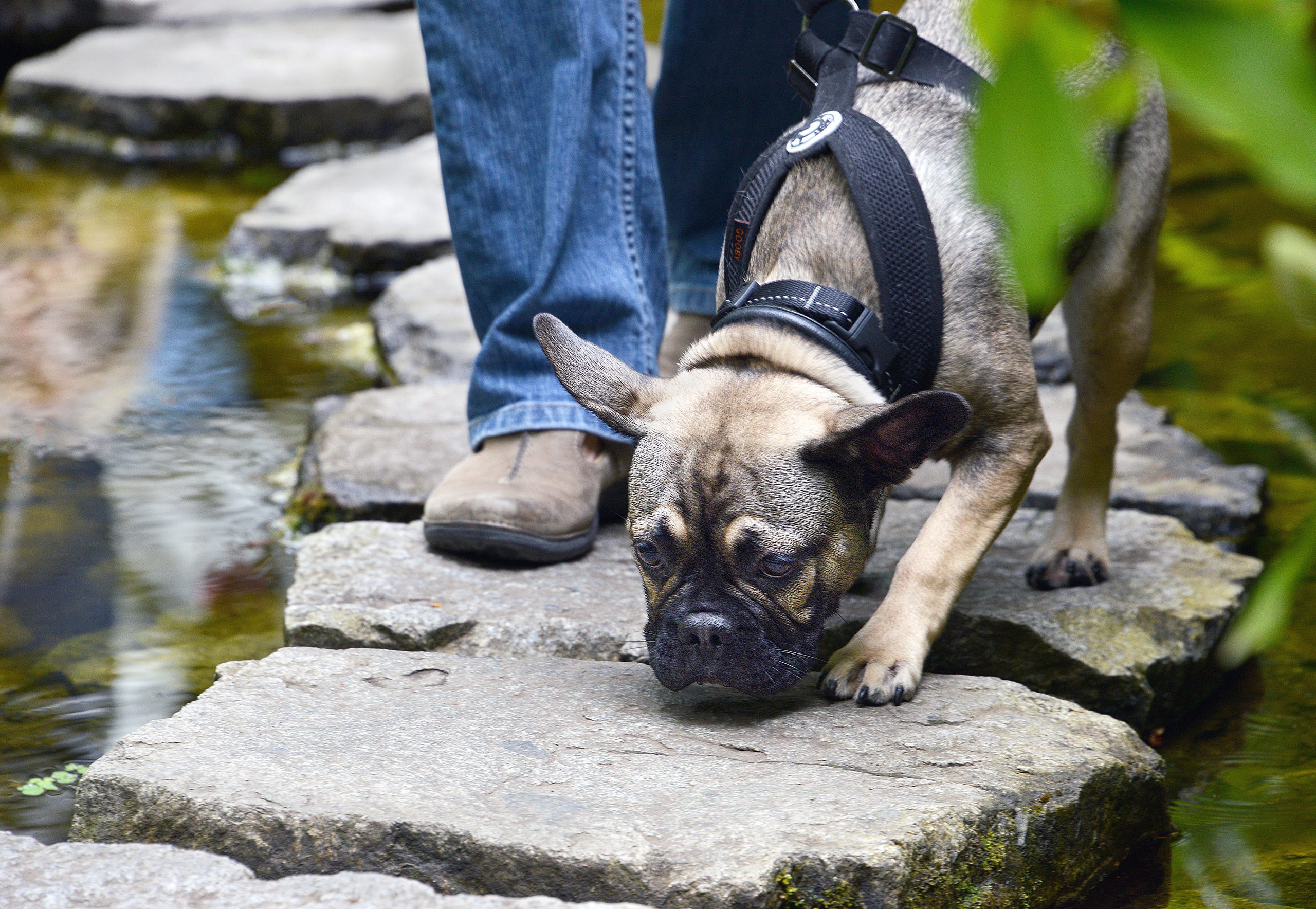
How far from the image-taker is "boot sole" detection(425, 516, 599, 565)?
9.87 feet

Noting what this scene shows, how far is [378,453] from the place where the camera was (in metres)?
3.82

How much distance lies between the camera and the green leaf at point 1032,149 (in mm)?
512

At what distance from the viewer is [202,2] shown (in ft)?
32.6

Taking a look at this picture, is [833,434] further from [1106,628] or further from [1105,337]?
[1105,337]

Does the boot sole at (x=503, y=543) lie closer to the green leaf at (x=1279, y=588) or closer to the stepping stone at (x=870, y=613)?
the stepping stone at (x=870, y=613)

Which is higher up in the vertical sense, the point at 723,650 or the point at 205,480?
the point at 723,650

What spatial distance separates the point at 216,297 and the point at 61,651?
2.98 metres

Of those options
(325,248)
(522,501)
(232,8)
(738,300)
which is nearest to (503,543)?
(522,501)

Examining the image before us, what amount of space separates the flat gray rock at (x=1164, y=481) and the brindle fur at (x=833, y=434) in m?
0.72

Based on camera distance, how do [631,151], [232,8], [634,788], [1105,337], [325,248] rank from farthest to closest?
1. [232,8]
2. [325,248]
3. [631,151]
4. [1105,337]
5. [634,788]

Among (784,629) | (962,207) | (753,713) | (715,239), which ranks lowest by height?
(753,713)

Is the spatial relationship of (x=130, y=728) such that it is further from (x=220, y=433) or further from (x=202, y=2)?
(x=202, y=2)

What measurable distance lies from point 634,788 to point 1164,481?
229 centimetres

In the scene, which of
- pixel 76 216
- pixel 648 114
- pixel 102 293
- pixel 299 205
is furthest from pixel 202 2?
pixel 648 114
